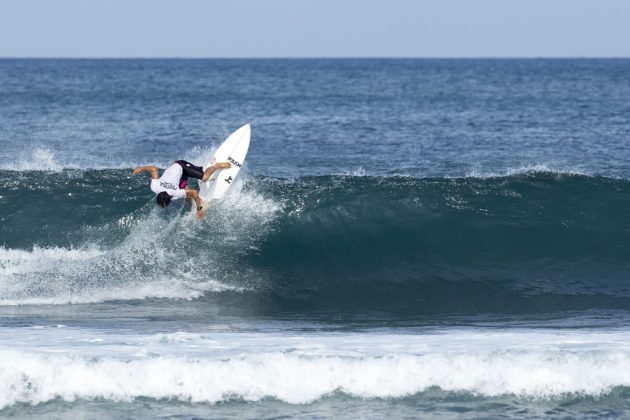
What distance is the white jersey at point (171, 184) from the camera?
14.9 metres

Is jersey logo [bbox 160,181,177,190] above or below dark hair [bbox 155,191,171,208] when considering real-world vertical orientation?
above

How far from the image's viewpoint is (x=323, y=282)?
16156mm

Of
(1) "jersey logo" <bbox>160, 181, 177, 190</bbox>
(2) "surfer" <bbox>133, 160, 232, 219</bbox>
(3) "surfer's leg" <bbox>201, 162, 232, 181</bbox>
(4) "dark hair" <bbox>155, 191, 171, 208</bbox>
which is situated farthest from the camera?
(3) "surfer's leg" <bbox>201, 162, 232, 181</bbox>

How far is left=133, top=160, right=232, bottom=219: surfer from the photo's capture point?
48.7 feet

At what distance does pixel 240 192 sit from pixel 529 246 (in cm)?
573

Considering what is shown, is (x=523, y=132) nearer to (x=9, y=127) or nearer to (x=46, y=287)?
(x=9, y=127)

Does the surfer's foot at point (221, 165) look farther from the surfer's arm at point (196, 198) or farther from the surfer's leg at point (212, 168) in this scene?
the surfer's arm at point (196, 198)

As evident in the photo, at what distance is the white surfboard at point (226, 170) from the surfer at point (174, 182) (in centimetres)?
69

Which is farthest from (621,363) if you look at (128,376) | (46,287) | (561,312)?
(46,287)

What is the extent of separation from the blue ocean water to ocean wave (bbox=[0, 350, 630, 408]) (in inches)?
0.9

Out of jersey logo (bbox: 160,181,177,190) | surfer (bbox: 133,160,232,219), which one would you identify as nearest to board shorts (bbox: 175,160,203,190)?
surfer (bbox: 133,160,232,219)

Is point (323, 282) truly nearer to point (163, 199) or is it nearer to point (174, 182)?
point (174, 182)

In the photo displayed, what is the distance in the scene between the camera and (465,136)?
1265 inches

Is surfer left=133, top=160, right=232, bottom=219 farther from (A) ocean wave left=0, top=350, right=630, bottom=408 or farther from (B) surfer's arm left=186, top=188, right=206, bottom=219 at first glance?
(A) ocean wave left=0, top=350, right=630, bottom=408
